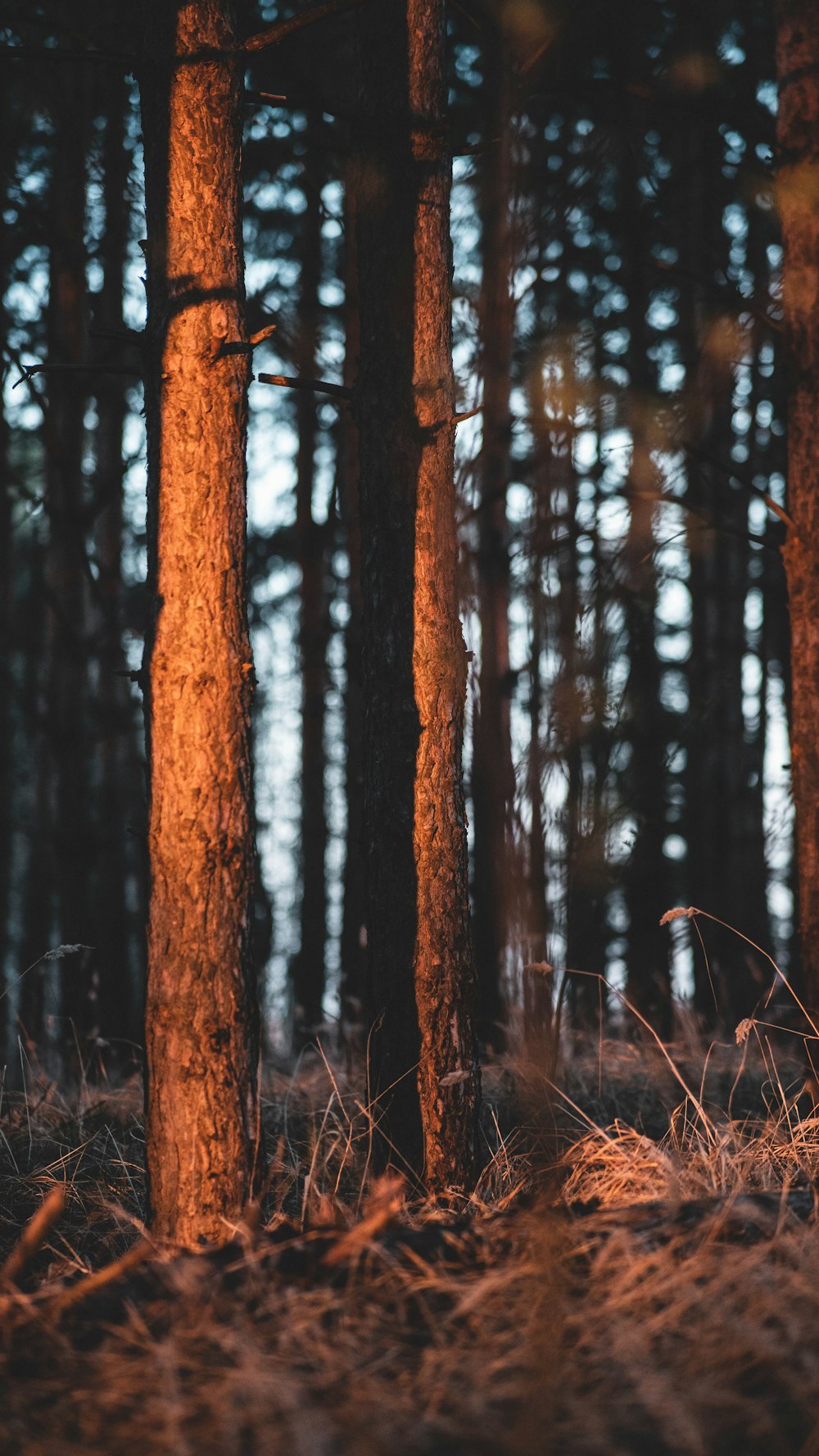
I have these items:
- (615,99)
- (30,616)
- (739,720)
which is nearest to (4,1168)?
(615,99)

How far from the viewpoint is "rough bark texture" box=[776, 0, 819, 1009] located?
448cm

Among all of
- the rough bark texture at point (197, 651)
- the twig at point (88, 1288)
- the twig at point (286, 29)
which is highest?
the twig at point (286, 29)

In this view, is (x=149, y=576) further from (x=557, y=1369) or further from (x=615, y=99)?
(x=615, y=99)

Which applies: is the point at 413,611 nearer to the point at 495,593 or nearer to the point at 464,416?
the point at 464,416

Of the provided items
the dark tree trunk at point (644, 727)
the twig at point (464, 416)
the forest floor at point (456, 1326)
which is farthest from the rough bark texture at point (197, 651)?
the dark tree trunk at point (644, 727)

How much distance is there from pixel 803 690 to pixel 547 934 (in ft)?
5.99

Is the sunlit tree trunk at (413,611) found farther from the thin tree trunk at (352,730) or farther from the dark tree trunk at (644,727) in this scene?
the thin tree trunk at (352,730)

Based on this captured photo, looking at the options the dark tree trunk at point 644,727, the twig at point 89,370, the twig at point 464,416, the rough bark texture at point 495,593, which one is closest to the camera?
the twig at point 89,370

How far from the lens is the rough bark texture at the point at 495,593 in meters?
5.35

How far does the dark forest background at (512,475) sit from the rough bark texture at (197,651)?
9.7 inches

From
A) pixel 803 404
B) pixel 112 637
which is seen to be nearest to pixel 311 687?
pixel 112 637

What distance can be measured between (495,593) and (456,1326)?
5.90 m

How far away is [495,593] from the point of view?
7504mm

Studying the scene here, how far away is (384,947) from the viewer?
375cm
